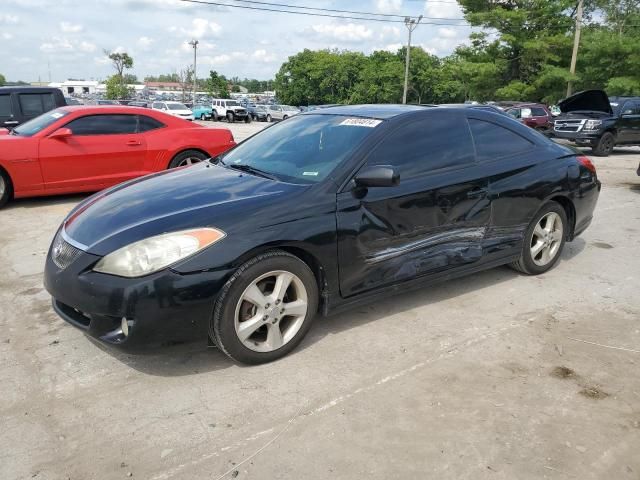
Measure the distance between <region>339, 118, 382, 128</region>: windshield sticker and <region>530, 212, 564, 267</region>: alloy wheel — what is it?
1898 millimetres

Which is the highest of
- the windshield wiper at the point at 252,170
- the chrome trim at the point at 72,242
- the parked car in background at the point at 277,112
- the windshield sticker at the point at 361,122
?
the windshield sticker at the point at 361,122

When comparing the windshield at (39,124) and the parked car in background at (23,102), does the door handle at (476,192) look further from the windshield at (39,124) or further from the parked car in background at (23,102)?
the parked car in background at (23,102)

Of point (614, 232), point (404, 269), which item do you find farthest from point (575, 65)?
point (404, 269)

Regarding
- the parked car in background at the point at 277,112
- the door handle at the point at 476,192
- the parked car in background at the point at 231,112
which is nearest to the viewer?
the door handle at the point at 476,192

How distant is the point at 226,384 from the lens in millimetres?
3008

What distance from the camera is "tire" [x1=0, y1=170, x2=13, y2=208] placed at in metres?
7.21

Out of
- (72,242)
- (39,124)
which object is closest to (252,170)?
(72,242)

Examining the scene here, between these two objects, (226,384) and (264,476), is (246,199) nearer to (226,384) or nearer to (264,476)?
(226,384)

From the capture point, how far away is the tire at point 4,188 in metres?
7.21

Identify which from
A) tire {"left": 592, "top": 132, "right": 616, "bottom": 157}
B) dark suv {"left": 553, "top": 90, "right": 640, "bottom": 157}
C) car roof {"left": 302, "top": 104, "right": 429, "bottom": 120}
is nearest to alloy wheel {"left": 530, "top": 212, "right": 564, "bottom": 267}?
car roof {"left": 302, "top": 104, "right": 429, "bottom": 120}

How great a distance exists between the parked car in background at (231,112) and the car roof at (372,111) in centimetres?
3610

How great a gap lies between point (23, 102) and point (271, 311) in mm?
10228

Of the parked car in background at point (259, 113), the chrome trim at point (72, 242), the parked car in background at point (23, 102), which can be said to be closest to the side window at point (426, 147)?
the chrome trim at point (72, 242)

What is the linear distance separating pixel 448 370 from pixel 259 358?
1.14 meters
